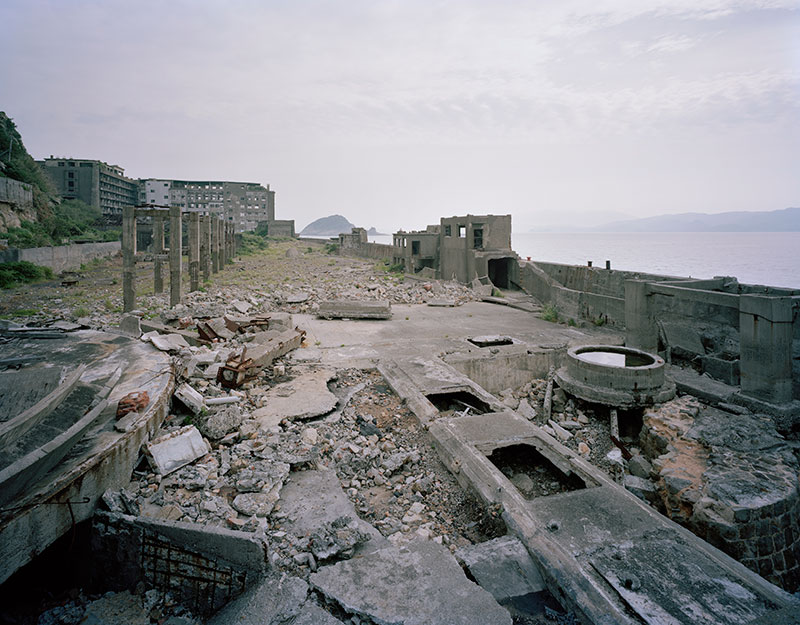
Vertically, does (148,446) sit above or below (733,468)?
above

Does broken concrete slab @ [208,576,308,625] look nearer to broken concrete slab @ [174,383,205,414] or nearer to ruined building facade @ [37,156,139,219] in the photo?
broken concrete slab @ [174,383,205,414]

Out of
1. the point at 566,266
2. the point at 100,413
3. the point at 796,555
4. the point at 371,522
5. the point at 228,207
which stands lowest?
the point at 796,555

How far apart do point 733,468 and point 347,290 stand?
1666cm

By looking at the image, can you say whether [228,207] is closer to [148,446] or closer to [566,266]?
[566,266]

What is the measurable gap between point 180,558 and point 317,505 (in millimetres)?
1495

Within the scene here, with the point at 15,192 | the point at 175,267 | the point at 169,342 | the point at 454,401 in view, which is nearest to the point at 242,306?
the point at 175,267

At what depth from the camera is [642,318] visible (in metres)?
11.5

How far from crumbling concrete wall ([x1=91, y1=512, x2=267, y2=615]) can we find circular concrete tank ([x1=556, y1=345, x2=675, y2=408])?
25.7 ft

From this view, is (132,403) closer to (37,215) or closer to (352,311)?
(352,311)

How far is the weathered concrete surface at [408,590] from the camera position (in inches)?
147

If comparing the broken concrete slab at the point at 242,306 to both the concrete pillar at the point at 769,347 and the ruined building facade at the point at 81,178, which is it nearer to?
the concrete pillar at the point at 769,347

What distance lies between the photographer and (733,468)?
6473mm

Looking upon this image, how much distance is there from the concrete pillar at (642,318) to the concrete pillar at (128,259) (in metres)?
14.2

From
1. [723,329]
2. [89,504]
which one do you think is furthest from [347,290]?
[89,504]
